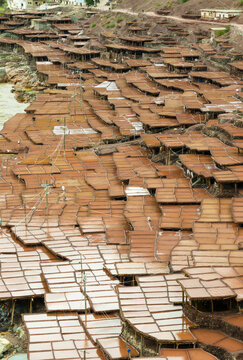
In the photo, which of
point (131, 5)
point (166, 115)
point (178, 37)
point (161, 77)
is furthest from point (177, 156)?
point (131, 5)

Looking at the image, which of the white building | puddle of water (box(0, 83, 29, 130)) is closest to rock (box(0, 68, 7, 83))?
puddle of water (box(0, 83, 29, 130))

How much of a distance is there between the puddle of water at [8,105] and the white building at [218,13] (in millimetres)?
23103

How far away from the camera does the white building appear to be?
2328 inches

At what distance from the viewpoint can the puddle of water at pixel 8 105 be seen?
47791 millimetres

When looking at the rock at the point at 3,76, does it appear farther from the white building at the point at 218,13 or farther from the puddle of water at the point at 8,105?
the white building at the point at 218,13

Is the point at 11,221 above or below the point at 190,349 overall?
below

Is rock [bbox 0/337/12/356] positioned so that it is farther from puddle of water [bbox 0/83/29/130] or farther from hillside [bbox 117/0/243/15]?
hillside [bbox 117/0/243/15]

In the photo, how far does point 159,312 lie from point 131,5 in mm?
Answer: 68644

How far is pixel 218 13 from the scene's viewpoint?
6150 centimetres

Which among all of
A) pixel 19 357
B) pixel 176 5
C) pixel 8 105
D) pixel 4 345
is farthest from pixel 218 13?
pixel 19 357

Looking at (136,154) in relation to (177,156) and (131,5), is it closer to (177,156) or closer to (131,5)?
(177,156)

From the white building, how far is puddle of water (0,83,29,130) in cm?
2310

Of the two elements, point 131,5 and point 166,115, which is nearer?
point 166,115

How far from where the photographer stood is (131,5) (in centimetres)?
7775
